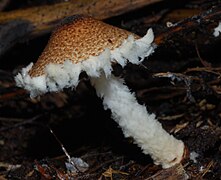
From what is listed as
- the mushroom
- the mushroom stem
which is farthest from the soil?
the mushroom

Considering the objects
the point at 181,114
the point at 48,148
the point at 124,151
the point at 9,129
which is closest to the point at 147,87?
the point at 181,114

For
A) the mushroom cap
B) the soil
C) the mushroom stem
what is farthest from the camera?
the soil

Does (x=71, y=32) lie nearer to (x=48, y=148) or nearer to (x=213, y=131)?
(x=213, y=131)

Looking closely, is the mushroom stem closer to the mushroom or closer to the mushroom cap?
the mushroom

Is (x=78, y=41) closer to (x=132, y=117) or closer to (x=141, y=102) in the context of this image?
(x=132, y=117)

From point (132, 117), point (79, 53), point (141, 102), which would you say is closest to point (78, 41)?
point (79, 53)

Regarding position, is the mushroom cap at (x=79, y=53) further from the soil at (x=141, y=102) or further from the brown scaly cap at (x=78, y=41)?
the soil at (x=141, y=102)

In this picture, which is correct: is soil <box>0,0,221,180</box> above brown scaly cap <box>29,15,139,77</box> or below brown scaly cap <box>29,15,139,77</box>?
below
